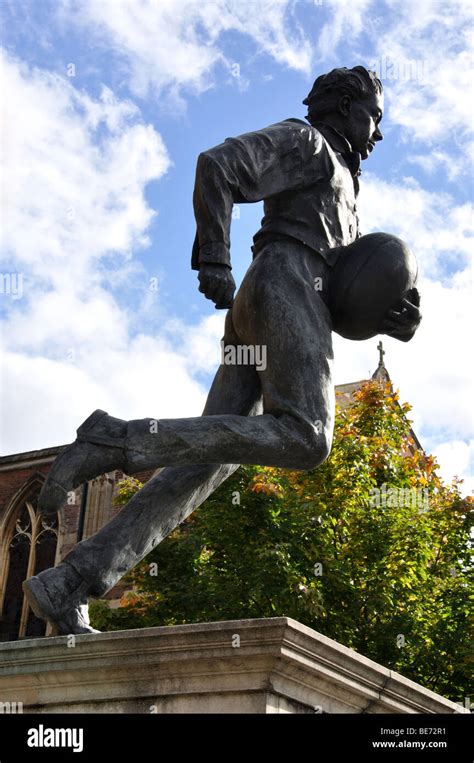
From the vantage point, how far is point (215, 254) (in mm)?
4355

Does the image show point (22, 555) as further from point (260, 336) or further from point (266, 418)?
point (266, 418)

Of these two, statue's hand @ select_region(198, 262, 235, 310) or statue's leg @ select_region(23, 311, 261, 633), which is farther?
statue's hand @ select_region(198, 262, 235, 310)

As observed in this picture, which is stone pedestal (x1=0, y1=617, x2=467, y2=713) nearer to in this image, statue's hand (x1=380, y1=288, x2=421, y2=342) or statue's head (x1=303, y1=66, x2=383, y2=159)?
statue's hand (x1=380, y1=288, x2=421, y2=342)

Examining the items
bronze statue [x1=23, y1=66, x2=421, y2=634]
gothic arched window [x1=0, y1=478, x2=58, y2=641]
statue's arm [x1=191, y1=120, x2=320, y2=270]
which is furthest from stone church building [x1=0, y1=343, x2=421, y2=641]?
statue's arm [x1=191, y1=120, x2=320, y2=270]

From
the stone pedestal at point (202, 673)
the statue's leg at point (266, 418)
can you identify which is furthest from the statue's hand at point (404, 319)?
the stone pedestal at point (202, 673)

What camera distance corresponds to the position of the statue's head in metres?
5.27

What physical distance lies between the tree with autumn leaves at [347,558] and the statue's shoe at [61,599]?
32.8 feet

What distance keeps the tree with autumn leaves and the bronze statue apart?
9.72 m

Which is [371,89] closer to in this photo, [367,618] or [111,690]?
[111,690]

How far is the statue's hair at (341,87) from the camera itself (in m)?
5.26

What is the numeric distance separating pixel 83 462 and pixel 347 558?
11.9 m
